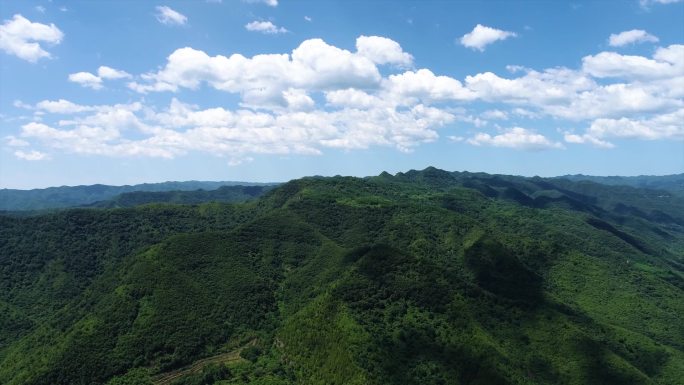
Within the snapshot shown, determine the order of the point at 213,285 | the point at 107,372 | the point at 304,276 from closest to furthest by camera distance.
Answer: the point at 107,372
the point at 213,285
the point at 304,276

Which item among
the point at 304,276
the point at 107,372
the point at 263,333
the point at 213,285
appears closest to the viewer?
the point at 107,372

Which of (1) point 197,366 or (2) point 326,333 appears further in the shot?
(1) point 197,366

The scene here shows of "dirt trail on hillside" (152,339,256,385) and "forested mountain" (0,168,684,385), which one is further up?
"forested mountain" (0,168,684,385)

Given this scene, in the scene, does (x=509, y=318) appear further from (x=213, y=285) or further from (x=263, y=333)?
(x=213, y=285)

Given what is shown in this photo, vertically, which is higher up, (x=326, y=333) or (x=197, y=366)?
(x=326, y=333)

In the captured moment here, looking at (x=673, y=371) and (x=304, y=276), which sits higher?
(x=304, y=276)

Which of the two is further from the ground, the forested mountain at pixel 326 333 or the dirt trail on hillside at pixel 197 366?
the forested mountain at pixel 326 333

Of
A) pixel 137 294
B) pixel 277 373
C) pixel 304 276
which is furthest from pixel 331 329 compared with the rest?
pixel 137 294

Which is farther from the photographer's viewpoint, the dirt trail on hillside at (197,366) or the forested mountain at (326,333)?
the dirt trail on hillside at (197,366)

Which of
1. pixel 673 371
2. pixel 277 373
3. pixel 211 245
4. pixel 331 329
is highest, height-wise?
pixel 211 245

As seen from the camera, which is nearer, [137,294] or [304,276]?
[137,294]

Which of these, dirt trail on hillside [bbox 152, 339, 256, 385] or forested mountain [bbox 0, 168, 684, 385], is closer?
forested mountain [bbox 0, 168, 684, 385]
